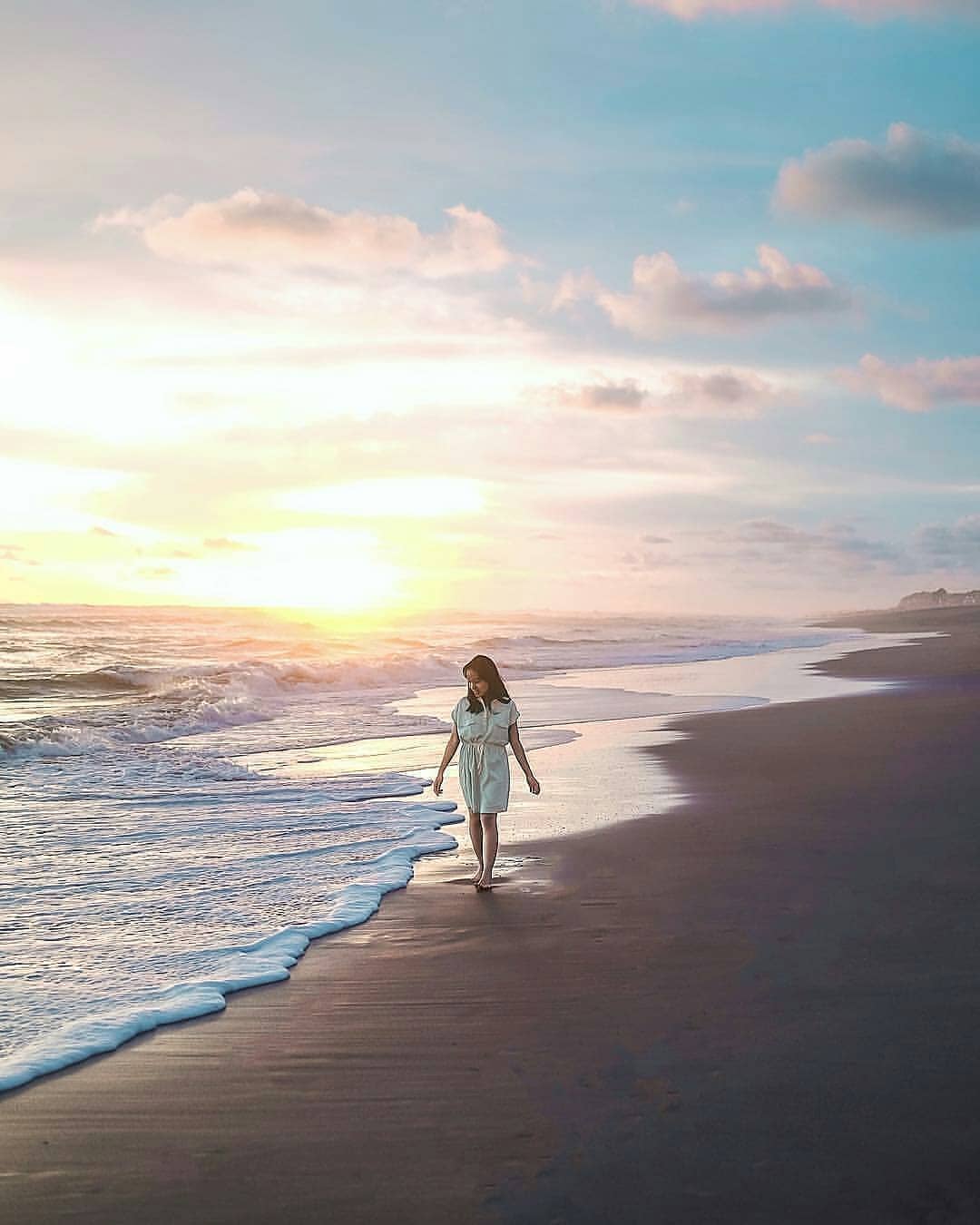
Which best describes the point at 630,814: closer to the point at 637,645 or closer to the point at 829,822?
the point at 829,822

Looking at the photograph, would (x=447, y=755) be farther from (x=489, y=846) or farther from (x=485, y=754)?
(x=489, y=846)

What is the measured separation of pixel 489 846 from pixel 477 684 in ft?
3.90

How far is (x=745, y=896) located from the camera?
23.1ft

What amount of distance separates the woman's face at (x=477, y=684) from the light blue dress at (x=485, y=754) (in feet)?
0.34

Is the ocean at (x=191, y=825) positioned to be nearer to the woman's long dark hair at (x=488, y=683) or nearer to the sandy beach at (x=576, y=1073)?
the sandy beach at (x=576, y=1073)

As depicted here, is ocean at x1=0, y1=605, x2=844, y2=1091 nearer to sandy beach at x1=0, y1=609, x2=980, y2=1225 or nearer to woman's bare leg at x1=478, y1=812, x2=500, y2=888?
sandy beach at x1=0, y1=609, x2=980, y2=1225

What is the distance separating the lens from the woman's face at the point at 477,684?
7.96m

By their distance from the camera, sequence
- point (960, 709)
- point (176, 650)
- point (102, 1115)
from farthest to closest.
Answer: point (176, 650)
point (960, 709)
point (102, 1115)

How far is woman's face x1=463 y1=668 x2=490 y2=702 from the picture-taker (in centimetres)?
796

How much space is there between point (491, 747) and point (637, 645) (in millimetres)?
41818

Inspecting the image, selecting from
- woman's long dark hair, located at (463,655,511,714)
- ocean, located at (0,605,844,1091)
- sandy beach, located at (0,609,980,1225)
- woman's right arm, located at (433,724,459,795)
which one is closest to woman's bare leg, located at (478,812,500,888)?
sandy beach, located at (0,609,980,1225)

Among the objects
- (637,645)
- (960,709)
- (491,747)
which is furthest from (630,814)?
(637,645)

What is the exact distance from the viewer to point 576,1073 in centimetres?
434

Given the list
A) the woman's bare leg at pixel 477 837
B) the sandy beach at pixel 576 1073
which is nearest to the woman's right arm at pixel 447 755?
the woman's bare leg at pixel 477 837
